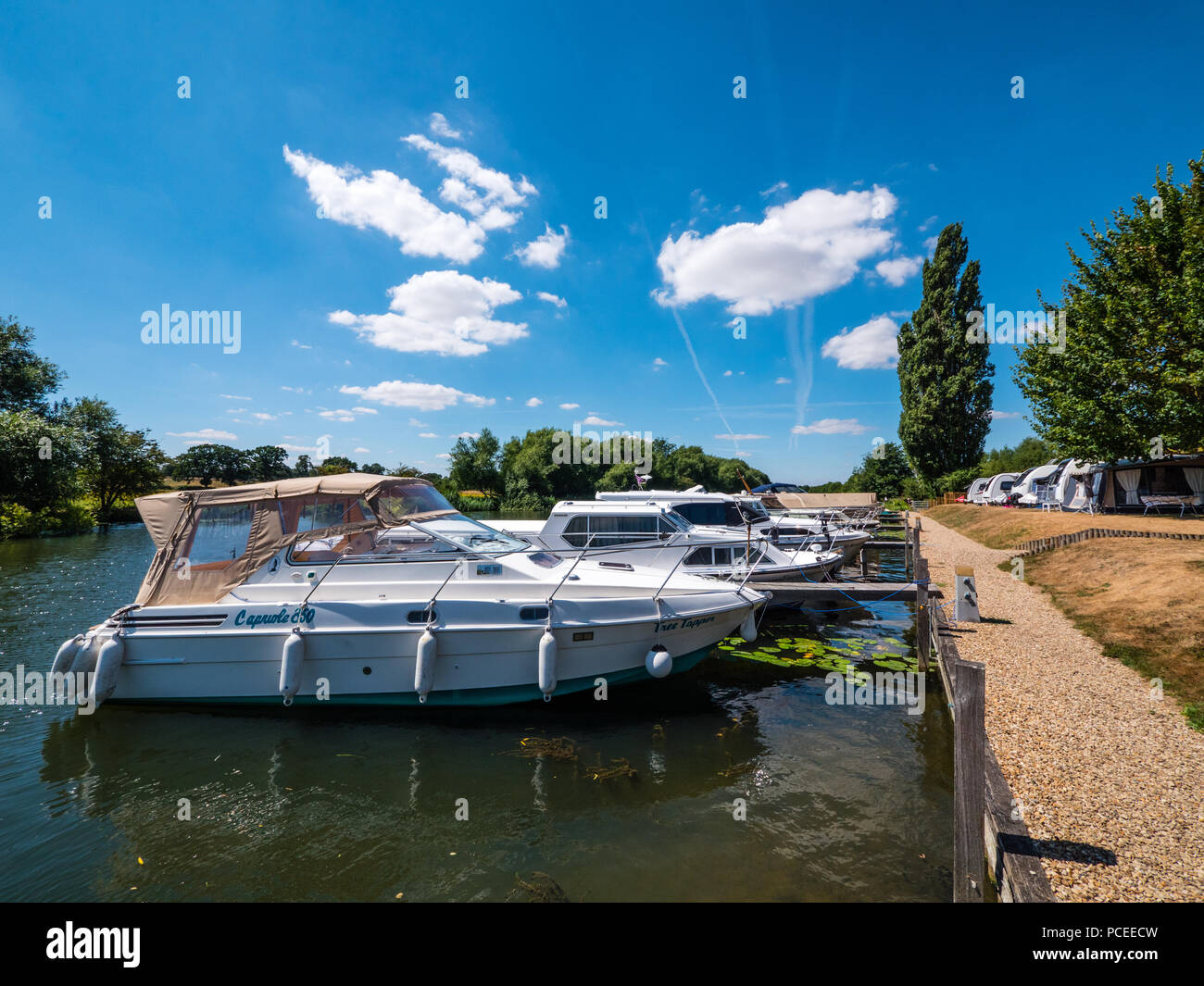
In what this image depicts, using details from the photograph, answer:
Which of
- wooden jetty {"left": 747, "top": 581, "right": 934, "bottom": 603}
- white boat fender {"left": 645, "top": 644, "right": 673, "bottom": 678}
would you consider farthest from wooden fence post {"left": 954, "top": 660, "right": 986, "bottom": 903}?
wooden jetty {"left": 747, "top": 581, "right": 934, "bottom": 603}

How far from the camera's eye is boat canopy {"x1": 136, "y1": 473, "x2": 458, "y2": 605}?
7.91 metres

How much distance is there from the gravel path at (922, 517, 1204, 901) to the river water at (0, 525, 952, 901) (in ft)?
3.21

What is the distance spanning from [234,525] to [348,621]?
2598 mm

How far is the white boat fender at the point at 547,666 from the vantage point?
718 cm

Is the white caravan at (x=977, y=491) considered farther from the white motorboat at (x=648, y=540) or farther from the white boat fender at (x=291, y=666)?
the white boat fender at (x=291, y=666)

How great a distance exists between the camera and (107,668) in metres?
7.30

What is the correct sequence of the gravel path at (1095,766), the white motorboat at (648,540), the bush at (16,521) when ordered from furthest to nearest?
the bush at (16,521)
the white motorboat at (648,540)
the gravel path at (1095,766)

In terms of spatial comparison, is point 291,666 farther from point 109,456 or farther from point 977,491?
point 109,456

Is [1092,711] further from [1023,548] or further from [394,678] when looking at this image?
[1023,548]

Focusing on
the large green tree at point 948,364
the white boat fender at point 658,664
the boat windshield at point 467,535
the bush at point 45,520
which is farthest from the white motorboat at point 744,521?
the bush at point 45,520

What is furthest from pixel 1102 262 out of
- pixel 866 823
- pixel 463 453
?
pixel 463 453

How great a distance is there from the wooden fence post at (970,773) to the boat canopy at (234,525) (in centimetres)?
779
